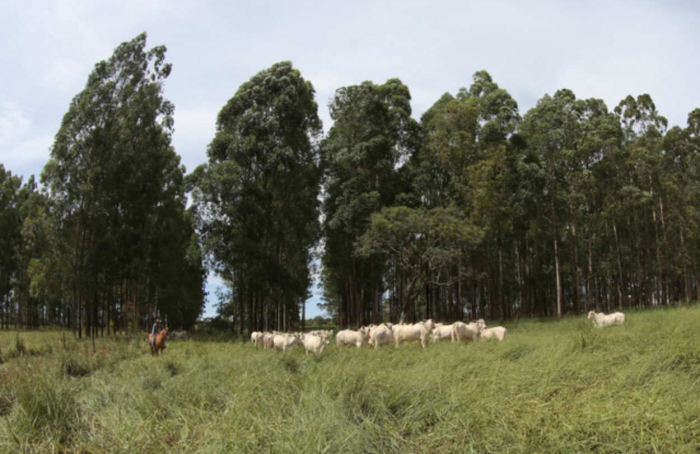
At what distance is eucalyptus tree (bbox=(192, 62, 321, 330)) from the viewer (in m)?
24.2

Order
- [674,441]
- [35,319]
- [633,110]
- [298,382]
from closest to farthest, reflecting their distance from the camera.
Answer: [674,441] → [298,382] → [633,110] → [35,319]

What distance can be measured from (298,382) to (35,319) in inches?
1955

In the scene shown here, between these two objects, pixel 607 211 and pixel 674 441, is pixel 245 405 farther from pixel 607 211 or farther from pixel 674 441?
pixel 607 211

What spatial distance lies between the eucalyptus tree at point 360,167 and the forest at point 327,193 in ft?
0.35

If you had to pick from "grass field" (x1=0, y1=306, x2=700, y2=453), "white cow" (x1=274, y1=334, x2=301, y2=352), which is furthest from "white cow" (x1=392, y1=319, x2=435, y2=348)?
"grass field" (x1=0, y1=306, x2=700, y2=453)

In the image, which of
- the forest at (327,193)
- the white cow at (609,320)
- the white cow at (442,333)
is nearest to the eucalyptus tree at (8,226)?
the forest at (327,193)

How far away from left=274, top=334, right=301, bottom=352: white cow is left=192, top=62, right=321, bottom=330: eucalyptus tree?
8903mm

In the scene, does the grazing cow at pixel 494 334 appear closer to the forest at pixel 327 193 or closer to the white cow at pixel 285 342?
the white cow at pixel 285 342

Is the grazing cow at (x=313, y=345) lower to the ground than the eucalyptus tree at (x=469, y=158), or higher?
lower

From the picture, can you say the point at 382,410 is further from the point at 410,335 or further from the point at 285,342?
the point at 285,342

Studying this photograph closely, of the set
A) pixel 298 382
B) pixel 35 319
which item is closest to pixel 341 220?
pixel 298 382

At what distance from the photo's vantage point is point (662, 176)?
30.9 m

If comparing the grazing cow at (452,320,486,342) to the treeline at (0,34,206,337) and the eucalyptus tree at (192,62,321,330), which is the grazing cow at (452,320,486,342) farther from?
the treeline at (0,34,206,337)

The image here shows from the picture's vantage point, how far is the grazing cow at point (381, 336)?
14883 millimetres
